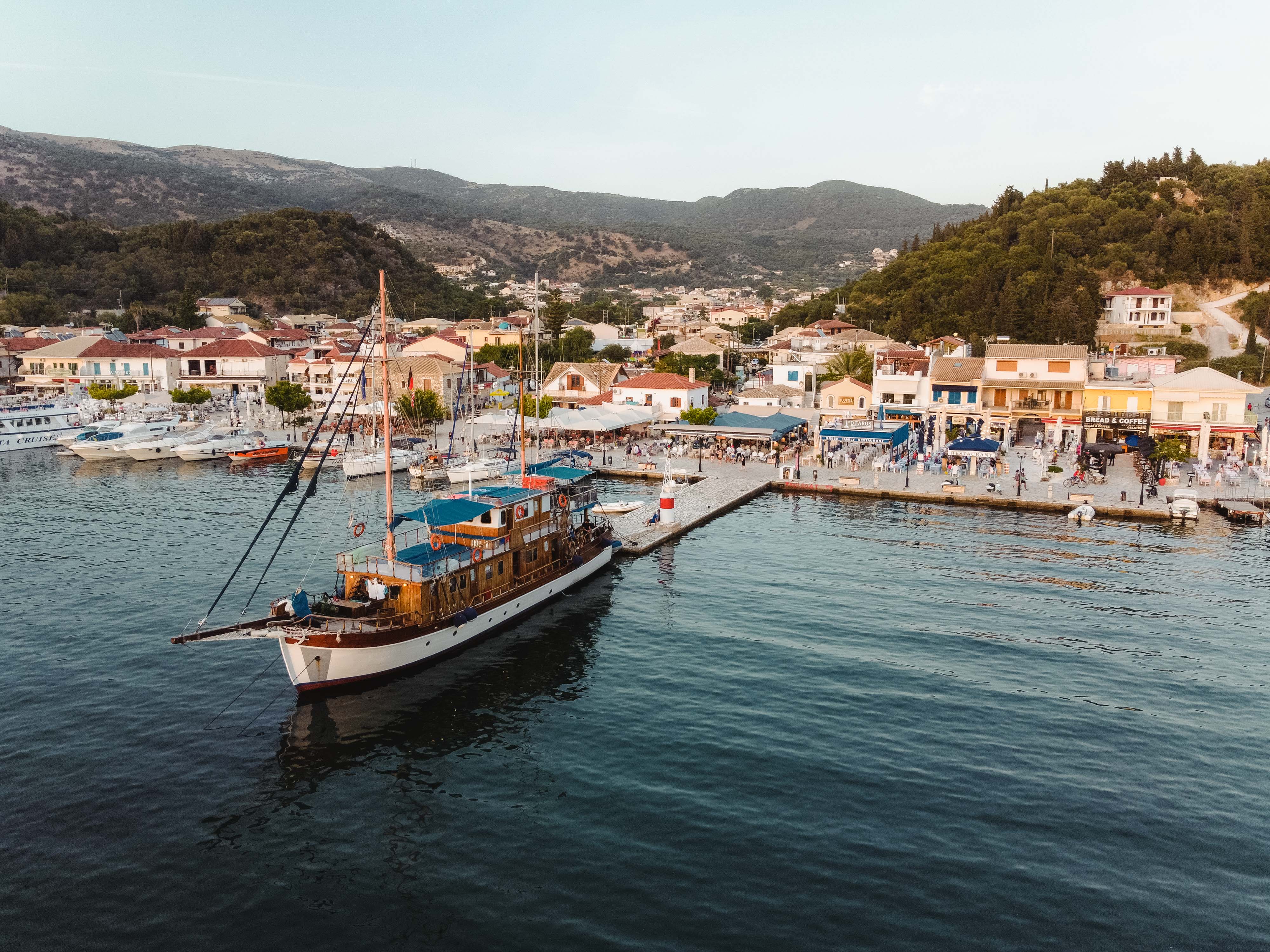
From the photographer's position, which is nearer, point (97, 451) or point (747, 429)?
point (747, 429)

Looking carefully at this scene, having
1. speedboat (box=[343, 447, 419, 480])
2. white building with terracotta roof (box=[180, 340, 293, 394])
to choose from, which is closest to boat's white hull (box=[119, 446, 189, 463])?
speedboat (box=[343, 447, 419, 480])

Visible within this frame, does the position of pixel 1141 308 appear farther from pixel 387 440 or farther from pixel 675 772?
pixel 675 772

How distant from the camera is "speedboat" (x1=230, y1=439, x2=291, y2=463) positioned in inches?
2410

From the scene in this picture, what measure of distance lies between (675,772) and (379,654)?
941 centimetres

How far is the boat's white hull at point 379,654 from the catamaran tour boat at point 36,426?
2273 inches

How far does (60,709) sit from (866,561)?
28.8 m

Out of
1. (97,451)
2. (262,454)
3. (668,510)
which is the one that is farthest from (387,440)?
(97,451)

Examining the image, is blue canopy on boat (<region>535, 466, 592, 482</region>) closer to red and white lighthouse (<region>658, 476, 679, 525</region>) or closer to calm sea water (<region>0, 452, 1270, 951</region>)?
red and white lighthouse (<region>658, 476, 679, 525</region>)

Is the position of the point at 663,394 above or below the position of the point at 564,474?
above

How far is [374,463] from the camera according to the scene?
56500mm

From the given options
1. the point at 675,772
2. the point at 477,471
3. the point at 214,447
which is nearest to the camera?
the point at 675,772

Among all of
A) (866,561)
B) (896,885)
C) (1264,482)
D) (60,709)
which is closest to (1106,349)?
(1264,482)

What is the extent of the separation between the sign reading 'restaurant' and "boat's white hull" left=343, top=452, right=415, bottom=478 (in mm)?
46577

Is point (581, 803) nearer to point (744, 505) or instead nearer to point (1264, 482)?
point (744, 505)
